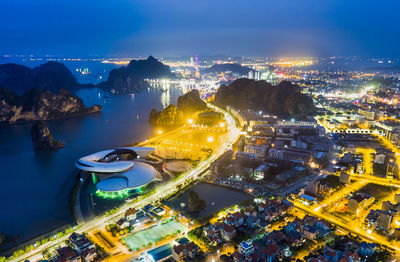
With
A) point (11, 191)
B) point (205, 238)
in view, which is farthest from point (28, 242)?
point (205, 238)

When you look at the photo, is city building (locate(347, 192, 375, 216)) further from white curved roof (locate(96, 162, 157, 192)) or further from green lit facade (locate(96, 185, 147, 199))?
green lit facade (locate(96, 185, 147, 199))

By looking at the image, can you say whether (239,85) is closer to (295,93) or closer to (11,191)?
(295,93)

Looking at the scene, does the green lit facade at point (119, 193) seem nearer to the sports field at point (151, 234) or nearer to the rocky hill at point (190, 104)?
the sports field at point (151, 234)

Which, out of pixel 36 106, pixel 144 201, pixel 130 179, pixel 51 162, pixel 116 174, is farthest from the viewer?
pixel 36 106

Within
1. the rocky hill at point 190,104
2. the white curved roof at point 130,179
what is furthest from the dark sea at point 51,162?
the rocky hill at point 190,104

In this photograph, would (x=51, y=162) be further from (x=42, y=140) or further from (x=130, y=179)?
(x=130, y=179)

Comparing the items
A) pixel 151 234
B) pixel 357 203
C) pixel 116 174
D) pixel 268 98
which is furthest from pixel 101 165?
pixel 268 98

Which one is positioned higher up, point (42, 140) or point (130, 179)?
point (42, 140)

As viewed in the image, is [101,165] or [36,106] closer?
[101,165]
